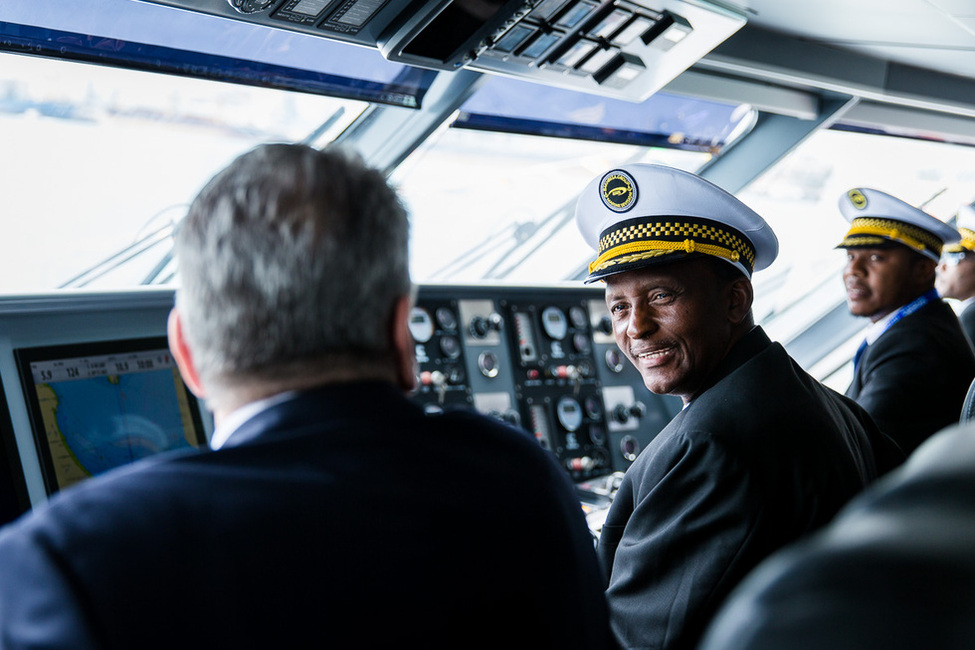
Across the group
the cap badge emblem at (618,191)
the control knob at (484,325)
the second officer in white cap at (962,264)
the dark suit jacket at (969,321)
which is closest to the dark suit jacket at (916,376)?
the control knob at (484,325)

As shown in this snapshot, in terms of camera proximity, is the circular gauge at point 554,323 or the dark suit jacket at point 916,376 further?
the circular gauge at point 554,323

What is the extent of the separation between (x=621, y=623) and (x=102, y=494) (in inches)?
42.4

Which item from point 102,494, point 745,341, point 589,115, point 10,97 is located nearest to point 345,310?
point 102,494

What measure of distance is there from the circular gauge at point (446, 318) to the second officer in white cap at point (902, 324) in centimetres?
127

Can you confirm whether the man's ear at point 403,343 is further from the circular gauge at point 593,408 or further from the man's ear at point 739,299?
the circular gauge at point 593,408

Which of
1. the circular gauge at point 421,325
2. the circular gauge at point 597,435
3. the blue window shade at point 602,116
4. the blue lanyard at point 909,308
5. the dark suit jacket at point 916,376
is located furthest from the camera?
the circular gauge at point 597,435

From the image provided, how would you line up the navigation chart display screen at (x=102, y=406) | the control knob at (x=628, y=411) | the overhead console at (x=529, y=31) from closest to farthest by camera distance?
A: the overhead console at (x=529, y=31)
the navigation chart display screen at (x=102, y=406)
the control knob at (x=628, y=411)

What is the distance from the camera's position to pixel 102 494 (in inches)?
27.7

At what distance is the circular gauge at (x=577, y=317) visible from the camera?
3369mm

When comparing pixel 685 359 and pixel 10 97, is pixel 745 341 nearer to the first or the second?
pixel 685 359

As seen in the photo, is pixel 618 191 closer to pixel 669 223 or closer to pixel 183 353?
pixel 669 223

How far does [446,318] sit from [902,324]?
4.76 feet

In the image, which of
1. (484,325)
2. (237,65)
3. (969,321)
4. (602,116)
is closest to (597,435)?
(484,325)

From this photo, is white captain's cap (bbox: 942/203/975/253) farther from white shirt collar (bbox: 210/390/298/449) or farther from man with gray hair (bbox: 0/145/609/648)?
white shirt collar (bbox: 210/390/298/449)
